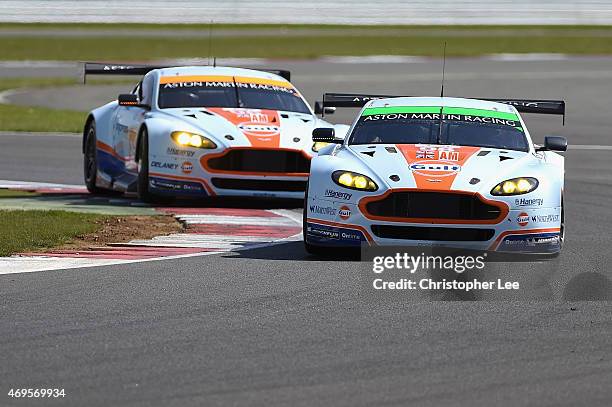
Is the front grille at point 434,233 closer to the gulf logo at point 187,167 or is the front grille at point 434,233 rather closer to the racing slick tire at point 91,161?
the gulf logo at point 187,167

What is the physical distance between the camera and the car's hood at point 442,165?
970cm

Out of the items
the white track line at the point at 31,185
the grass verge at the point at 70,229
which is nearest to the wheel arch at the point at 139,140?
the white track line at the point at 31,185

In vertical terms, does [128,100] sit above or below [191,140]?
above

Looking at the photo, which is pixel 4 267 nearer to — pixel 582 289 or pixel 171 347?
pixel 171 347

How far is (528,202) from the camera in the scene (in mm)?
9812

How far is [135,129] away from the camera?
1426 centimetres

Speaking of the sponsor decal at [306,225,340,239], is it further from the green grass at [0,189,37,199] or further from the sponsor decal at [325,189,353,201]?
the green grass at [0,189,37,199]

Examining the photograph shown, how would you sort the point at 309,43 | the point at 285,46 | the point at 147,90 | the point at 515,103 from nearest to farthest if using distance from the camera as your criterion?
1. the point at 515,103
2. the point at 147,90
3. the point at 285,46
4. the point at 309,43

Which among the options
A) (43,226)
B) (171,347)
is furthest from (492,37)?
(171,347)

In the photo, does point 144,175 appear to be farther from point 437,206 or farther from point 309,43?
point 309,43

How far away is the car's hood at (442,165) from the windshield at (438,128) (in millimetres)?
237

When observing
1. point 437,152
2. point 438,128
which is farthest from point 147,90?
point 437,152

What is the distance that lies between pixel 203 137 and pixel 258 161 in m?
0.57

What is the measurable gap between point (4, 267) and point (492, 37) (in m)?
42.5
